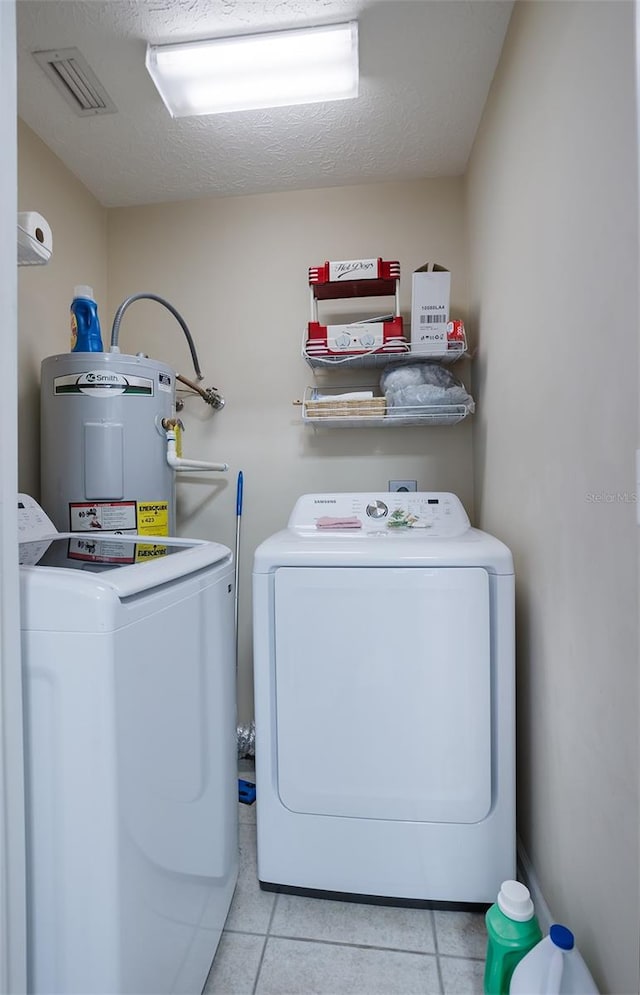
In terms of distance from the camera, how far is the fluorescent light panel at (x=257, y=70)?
1357mm

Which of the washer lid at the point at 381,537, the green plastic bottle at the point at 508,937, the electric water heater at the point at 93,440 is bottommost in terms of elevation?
the green plastic bottle at the point at 508,937

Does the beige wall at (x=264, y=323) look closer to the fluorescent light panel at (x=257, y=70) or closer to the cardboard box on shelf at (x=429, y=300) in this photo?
the cardboard box on shelf at (x=429, y=300)

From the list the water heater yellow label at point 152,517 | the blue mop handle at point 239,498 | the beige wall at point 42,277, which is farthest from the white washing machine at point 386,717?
the beige wall at point 42,277

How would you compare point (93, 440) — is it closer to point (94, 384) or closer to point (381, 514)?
point (94, 384)

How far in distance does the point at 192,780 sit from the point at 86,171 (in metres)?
2.30

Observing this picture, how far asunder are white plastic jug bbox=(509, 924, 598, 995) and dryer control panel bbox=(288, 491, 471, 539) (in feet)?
→ 3.23

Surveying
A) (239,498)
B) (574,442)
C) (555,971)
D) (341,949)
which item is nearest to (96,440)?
(239,498)

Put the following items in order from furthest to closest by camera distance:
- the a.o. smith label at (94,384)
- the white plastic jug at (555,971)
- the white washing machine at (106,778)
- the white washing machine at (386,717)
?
the a.o. smith label at (94,384)
the white washing machine at (386,717)
the white plastic jug at (555,971)
the white washing machine at (106,778)

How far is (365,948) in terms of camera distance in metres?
1.18

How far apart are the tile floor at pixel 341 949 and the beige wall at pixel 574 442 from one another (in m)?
0.28

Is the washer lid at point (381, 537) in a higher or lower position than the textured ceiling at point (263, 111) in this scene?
lower

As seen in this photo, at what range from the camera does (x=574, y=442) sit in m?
1.00

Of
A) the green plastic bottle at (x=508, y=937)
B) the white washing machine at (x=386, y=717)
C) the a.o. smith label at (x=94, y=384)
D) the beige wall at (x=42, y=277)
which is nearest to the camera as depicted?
the green plastic bottle at (x=508, y=937)

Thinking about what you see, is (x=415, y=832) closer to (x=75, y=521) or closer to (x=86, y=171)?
(x=75, y=521)
